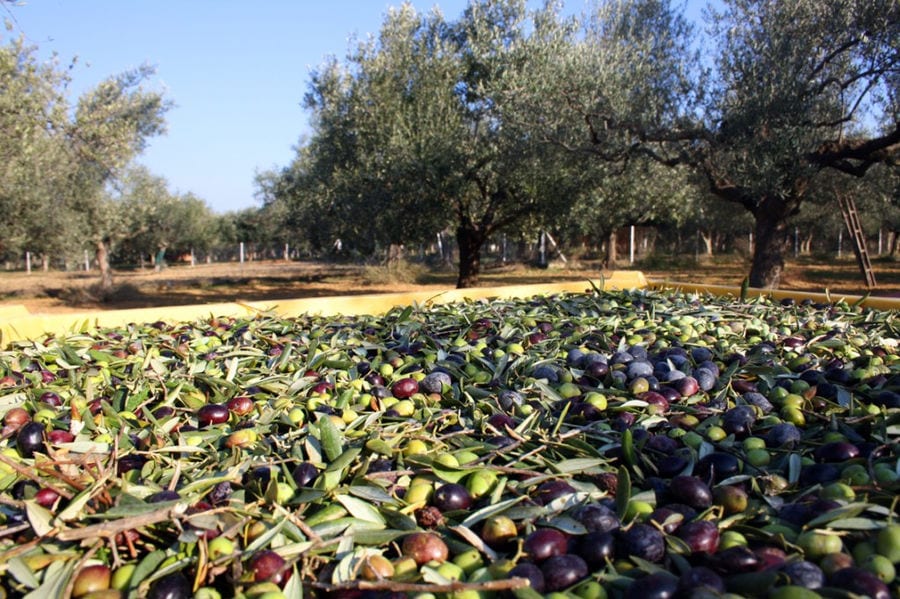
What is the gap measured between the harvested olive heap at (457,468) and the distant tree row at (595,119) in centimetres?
787

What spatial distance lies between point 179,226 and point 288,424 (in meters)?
47.5

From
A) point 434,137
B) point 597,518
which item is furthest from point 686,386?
point 434,137

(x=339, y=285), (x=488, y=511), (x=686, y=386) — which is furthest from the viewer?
(x=339, y=285)

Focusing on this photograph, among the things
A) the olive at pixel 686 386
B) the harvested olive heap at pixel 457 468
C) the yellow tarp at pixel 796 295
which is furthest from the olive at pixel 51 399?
the yellow tarp at pixel 796 295

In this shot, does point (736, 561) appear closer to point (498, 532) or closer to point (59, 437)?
point (498, 532)

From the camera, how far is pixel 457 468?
1624mm

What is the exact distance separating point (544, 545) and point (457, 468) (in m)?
0.39

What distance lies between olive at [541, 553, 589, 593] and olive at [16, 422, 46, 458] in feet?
5.56

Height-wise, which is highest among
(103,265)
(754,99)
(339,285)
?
(754,99)

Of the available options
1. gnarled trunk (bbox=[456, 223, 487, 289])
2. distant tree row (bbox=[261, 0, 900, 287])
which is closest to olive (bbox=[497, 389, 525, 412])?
distant tree row (bbox=[261, 0, 900, 287])

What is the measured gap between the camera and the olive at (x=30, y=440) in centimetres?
195

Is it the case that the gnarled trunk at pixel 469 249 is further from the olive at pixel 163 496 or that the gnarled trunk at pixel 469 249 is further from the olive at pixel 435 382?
the olive at pixel 163 496


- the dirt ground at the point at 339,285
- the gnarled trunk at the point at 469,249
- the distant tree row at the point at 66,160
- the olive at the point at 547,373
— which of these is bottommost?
the dirt ground at the point at 339,285

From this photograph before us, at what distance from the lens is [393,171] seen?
13.0m
